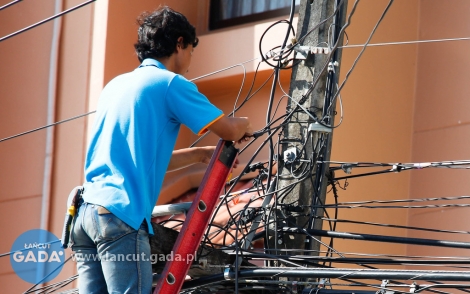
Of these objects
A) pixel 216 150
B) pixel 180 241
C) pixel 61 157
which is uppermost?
pixel 61 157

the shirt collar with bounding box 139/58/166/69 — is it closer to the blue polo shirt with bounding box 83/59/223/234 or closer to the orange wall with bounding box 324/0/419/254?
the blue polo shirt with bounding box 83/59/223/234

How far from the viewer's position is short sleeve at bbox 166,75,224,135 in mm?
3971

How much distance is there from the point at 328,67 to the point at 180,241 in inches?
64.9

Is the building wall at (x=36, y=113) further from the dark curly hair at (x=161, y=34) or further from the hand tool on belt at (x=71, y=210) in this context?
the hand tool on belt at (x=71, y=210)

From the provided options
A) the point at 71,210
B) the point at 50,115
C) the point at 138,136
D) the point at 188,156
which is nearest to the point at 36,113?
the point at 50,115

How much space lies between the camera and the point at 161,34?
4336 mm

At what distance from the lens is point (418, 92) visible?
26.0ft

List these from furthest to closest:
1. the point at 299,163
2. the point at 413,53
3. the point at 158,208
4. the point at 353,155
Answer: the point at 413,53 → the point at 353,155 → the point at 299,163 → the point at 158,208

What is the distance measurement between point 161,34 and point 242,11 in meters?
4.05

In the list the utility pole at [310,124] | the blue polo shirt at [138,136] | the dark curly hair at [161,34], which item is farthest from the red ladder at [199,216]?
the utility pole at [310,124]

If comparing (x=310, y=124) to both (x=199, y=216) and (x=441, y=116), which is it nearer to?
(x=199, y=216)

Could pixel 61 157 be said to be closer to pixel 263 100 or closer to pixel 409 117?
pixel 263 100

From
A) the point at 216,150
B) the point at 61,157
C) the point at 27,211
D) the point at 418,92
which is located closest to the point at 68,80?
the point at 61,157

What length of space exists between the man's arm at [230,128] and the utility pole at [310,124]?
0.94 meters
